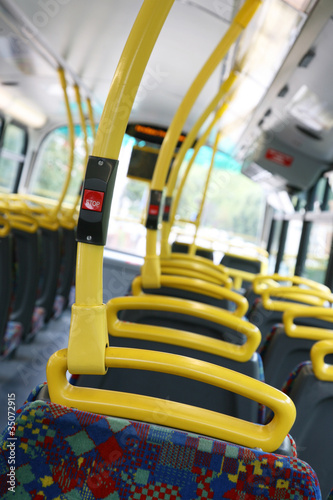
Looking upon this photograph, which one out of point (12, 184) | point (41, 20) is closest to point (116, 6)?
point (41, 20)

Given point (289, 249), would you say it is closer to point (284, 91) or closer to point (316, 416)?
point (284, 91)

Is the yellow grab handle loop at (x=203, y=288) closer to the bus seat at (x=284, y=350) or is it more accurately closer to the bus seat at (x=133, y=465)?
the bus seat at (x=284, y=350)

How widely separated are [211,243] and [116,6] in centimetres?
483

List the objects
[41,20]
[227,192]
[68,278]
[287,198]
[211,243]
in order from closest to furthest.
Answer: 1. [41,20]
2. [68,278]
3. [287,198]
4. [211,243]
5. [227,192]

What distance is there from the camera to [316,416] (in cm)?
134

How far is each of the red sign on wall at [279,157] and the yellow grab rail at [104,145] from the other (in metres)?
3.98

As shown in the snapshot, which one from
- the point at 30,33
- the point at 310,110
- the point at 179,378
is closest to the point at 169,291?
→ the point at 179,378

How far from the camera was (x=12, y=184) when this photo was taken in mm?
Result: 9305

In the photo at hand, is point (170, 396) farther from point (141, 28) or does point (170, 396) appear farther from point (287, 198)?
point (287, 198)

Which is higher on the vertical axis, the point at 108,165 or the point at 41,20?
the point at 41,20

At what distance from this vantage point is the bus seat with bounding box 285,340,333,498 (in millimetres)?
1323

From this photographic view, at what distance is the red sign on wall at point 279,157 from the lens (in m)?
4.70

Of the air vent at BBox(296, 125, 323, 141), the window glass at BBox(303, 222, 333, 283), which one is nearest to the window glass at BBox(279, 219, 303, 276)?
the window glass at BBox(303, 222, 333, 283)

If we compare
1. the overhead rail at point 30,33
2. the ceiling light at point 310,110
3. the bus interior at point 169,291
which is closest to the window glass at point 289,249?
the bus interior at point 169,291
